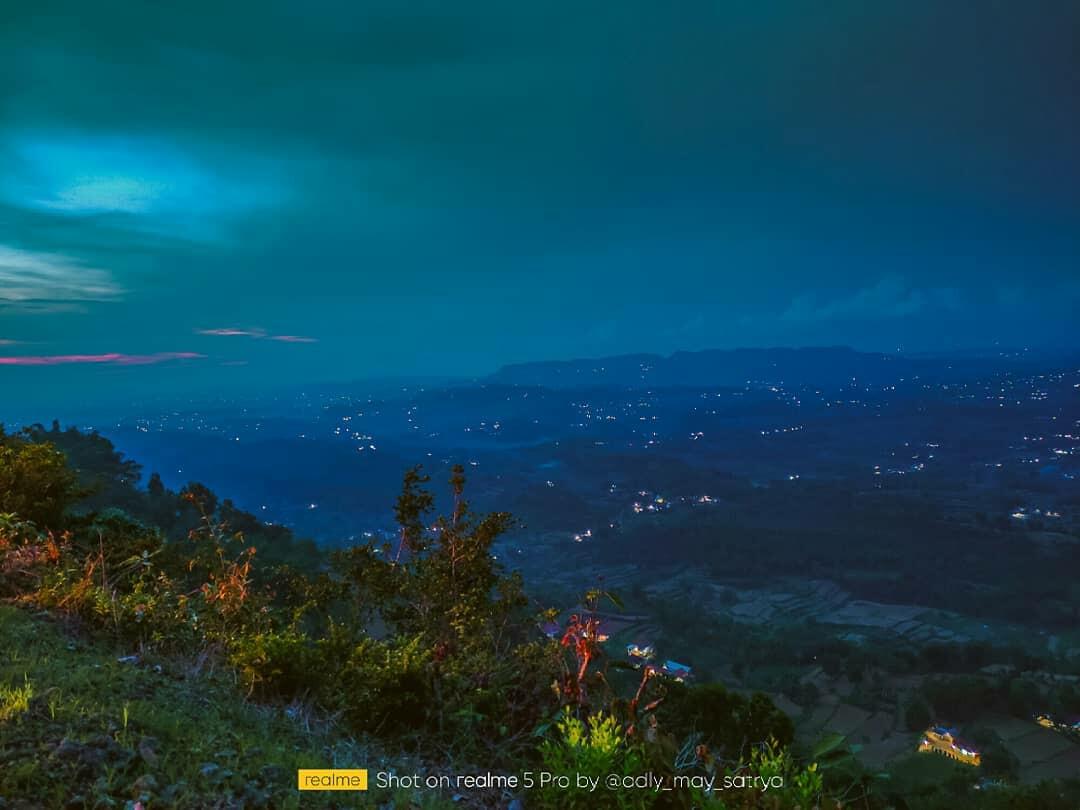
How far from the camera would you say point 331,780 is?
3492 millimetres

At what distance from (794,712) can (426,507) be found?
3613cm

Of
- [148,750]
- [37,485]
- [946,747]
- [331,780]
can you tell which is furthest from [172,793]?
[946,747]

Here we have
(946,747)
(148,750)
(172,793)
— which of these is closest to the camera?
(172,793)

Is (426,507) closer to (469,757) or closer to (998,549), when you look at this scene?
(469,757)

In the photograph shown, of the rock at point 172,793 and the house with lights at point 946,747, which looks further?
the house with lights at point 946,747

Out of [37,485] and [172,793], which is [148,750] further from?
[37,485]

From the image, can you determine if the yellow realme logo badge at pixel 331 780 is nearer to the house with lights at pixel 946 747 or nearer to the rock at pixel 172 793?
the rock at pixel 172 793

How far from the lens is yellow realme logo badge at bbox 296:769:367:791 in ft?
11.0

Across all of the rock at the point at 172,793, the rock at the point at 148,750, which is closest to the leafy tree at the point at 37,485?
the rock at the point at 148,750

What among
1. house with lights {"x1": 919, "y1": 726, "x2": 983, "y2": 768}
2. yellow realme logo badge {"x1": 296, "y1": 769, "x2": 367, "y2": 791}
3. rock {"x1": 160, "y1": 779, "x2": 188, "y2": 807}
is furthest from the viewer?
house with lights {"x1": 919, "y1": 726, "x2": 983, "y2": 768}

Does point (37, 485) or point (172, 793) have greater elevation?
point (37, 485)

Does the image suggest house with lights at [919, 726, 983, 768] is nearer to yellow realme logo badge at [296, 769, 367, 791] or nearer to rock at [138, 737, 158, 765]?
yellow realme logo badge at [296, 769, 367, 791]

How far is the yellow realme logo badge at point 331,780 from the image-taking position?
→ 11.0ft

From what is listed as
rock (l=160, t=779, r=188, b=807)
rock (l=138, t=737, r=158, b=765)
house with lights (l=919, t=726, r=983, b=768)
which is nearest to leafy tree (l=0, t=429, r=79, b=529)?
rock (l=138, t=737, r=158, b=765)
